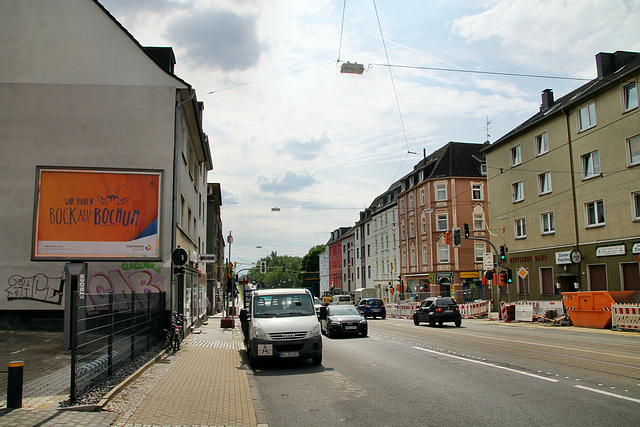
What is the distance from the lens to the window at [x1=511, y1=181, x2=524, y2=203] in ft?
121

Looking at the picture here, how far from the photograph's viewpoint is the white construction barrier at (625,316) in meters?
21.2

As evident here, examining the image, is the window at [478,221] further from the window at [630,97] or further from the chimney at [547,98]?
the window at [630,97]

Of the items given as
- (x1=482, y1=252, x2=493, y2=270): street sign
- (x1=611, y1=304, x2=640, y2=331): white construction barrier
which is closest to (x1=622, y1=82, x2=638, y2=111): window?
(x1=611, y1=304, x2=640, y2=331): white construction barrier

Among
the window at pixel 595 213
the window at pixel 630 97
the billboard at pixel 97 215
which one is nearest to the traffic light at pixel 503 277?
the window at pixel 595 213

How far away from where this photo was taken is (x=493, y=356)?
506 inches

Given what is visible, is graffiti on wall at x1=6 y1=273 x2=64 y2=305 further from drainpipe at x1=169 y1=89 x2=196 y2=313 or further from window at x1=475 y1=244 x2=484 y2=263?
window at x1=475 y1=244 x2=484 y2=263

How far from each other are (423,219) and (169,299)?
42.4 metres

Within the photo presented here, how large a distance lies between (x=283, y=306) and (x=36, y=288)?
9079mm

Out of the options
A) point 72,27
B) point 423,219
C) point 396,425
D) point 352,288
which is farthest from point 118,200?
point 352,288

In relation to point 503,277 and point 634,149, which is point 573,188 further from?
point 503,277

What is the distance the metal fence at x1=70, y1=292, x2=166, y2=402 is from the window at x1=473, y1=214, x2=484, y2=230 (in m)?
45.3

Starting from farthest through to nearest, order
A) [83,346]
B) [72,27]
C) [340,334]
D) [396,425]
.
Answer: [340,334] < [72,27] < [83,346] < [396,425]

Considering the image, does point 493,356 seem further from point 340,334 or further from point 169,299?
point 169,299

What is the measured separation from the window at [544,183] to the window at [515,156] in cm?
292
